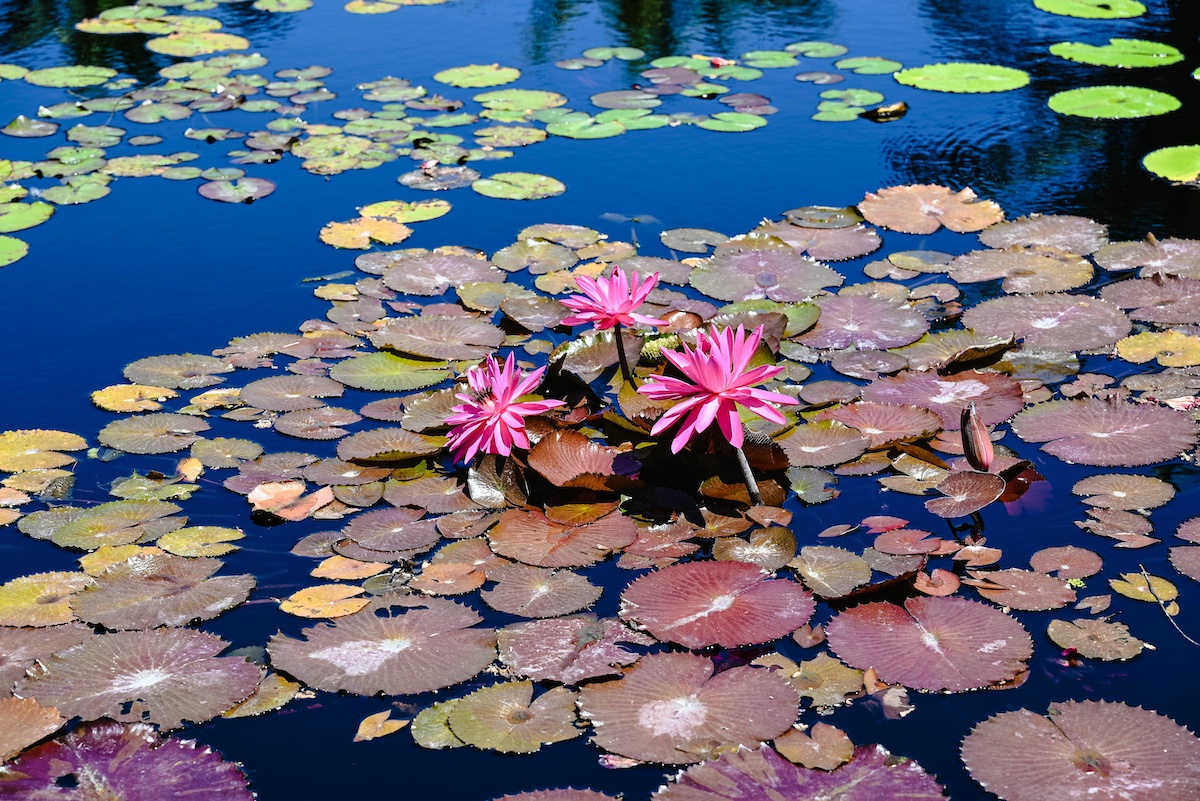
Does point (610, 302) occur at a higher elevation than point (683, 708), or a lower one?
higher

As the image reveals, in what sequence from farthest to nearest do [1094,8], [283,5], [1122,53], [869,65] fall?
[283,5] < [1094,8] < [869,65] < [1122,53]

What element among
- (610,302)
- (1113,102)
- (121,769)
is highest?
(610,302)

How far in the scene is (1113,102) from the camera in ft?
24.3

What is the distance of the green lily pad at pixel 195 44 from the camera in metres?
9.41

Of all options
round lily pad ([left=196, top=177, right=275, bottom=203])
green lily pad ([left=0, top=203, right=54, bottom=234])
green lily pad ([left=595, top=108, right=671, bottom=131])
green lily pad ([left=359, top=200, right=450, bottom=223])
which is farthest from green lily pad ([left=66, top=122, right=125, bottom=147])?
green lily pad ([left=595, top=108, right=671, bottom=131])

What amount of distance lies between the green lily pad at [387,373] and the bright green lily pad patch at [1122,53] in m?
6.25

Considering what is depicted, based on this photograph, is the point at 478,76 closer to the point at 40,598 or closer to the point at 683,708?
the point at 40,598

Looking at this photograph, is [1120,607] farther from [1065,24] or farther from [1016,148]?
[1065,24]

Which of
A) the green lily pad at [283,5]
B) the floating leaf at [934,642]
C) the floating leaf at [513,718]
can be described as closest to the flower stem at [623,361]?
the floating leaf at [934,642]

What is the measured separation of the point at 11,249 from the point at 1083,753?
5.76 metres

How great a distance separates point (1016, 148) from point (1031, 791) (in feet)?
17.3

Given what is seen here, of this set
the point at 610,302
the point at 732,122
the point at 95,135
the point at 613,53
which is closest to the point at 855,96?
the point at 732,122

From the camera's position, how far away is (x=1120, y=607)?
3.21m

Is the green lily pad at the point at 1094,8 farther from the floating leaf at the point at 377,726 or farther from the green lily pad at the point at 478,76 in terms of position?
the floating leaf at the point at 377,726
